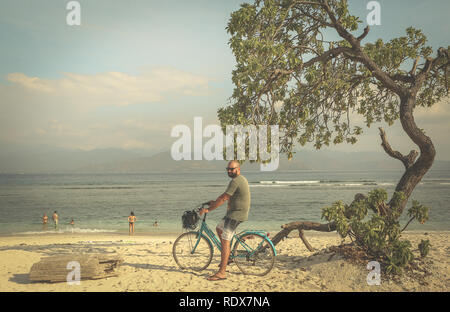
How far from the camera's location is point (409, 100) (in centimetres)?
777

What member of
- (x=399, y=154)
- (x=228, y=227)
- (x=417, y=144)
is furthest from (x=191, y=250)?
(x=417, y=144)

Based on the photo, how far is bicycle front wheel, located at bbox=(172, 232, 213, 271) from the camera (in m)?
7.09

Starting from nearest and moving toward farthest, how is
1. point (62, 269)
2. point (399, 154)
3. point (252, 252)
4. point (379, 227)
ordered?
point (62, 269) → point (379, 227) → point (252, 252) → point (399, 154)

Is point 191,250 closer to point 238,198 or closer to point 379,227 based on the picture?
point 238,198

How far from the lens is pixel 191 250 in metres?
7.40

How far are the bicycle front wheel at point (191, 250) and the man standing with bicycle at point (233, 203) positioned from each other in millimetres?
736

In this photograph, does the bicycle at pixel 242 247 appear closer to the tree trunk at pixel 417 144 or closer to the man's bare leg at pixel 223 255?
the man's bare leg at pixel 223 255

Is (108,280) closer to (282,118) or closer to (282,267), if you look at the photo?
(282,267)

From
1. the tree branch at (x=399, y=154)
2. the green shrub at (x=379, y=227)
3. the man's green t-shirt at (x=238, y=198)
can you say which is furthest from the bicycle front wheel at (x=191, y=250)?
the tree branch at (x=399, y=154)

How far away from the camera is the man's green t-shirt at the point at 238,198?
6090 mm

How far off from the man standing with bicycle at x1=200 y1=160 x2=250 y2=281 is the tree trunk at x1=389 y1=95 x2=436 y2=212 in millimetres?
4125

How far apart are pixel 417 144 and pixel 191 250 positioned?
243 inches

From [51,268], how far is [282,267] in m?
5.26

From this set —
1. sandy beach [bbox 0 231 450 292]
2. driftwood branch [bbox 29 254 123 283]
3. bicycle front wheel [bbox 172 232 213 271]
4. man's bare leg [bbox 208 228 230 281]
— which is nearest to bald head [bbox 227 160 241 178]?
man's bare leg [bbox 208 228 230 281]
